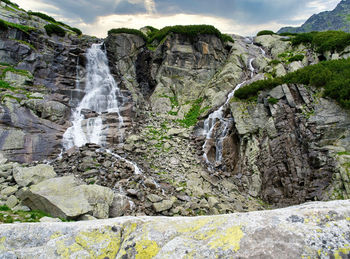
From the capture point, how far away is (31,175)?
12758 millimetres

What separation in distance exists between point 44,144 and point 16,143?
2146mm

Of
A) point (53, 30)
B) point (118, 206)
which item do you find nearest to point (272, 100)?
point (118, 206)

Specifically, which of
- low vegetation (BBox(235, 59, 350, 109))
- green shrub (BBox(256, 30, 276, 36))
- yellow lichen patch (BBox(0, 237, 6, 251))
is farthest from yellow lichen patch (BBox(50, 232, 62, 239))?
green shrub (BBox(256, 30, 276, 36))

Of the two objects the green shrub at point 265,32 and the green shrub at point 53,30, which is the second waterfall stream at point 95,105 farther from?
the green shrub at point 265,32

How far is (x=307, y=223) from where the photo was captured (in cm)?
301

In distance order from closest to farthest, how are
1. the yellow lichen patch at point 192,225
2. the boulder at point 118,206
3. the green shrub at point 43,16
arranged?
the yellow lichen patch at point 192,225 → the boulder at point 118,206 → the green shrub at point 43,16

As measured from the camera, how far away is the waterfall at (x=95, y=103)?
2192 centimetres

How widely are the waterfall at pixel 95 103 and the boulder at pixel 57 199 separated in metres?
10.3

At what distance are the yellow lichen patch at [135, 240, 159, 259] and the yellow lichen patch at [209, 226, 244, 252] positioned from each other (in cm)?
90

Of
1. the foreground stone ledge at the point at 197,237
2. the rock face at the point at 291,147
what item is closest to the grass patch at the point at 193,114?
the rock face at the point at 291,147

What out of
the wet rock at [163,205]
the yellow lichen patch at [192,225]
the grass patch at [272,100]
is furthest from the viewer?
the grass patch at [272,100]

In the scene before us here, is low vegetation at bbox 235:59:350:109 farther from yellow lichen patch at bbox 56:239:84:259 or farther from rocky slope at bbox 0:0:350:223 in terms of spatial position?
yellow lichen patch at bbox 56:239:84:259

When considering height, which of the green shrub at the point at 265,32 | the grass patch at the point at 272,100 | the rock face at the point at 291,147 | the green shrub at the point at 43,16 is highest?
the green shrub at the point at 265,32

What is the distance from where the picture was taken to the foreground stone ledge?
8.87 ft
